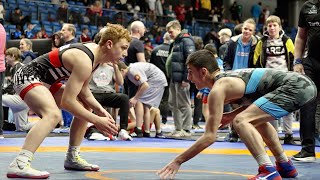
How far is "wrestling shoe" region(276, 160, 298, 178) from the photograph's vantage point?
4664 millimetres

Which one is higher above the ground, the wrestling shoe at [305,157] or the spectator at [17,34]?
the wrestling shoe at [305,157]

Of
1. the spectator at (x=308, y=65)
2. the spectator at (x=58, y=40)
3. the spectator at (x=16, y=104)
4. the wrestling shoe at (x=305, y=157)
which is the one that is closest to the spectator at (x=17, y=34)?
the spectator at (x=16, y=104)

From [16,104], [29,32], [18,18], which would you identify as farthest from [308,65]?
[18,18]

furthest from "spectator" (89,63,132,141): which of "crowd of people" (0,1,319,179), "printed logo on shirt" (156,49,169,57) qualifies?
"crowd of people" (0,1,319,179)

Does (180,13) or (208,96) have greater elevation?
(208,96)

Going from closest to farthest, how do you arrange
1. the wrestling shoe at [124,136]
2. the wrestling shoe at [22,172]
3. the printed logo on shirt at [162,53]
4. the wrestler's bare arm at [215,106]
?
the wrestler's bare arm at [215,106] < the wrestling shoe at [22,172] < the wrestling shoe at [124,136] < the printed logo on shirt at [162,53]

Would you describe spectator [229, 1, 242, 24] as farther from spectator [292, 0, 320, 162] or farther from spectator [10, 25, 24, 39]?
spectator [292, 0, 320, 162]

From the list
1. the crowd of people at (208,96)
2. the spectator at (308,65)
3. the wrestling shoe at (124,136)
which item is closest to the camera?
the crowd of people at (208,96)

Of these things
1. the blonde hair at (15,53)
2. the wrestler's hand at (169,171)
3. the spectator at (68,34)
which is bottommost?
the blonde hair at (15,53)

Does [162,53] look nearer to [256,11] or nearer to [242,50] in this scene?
[242,50]

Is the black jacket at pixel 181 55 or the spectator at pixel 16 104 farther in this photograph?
the spectator at pixel 16 104

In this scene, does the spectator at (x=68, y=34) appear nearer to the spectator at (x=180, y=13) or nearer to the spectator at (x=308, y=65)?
the spectator at (x=308, y=65)

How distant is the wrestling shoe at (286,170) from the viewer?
15.3 ft

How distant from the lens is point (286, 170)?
15.4ft
